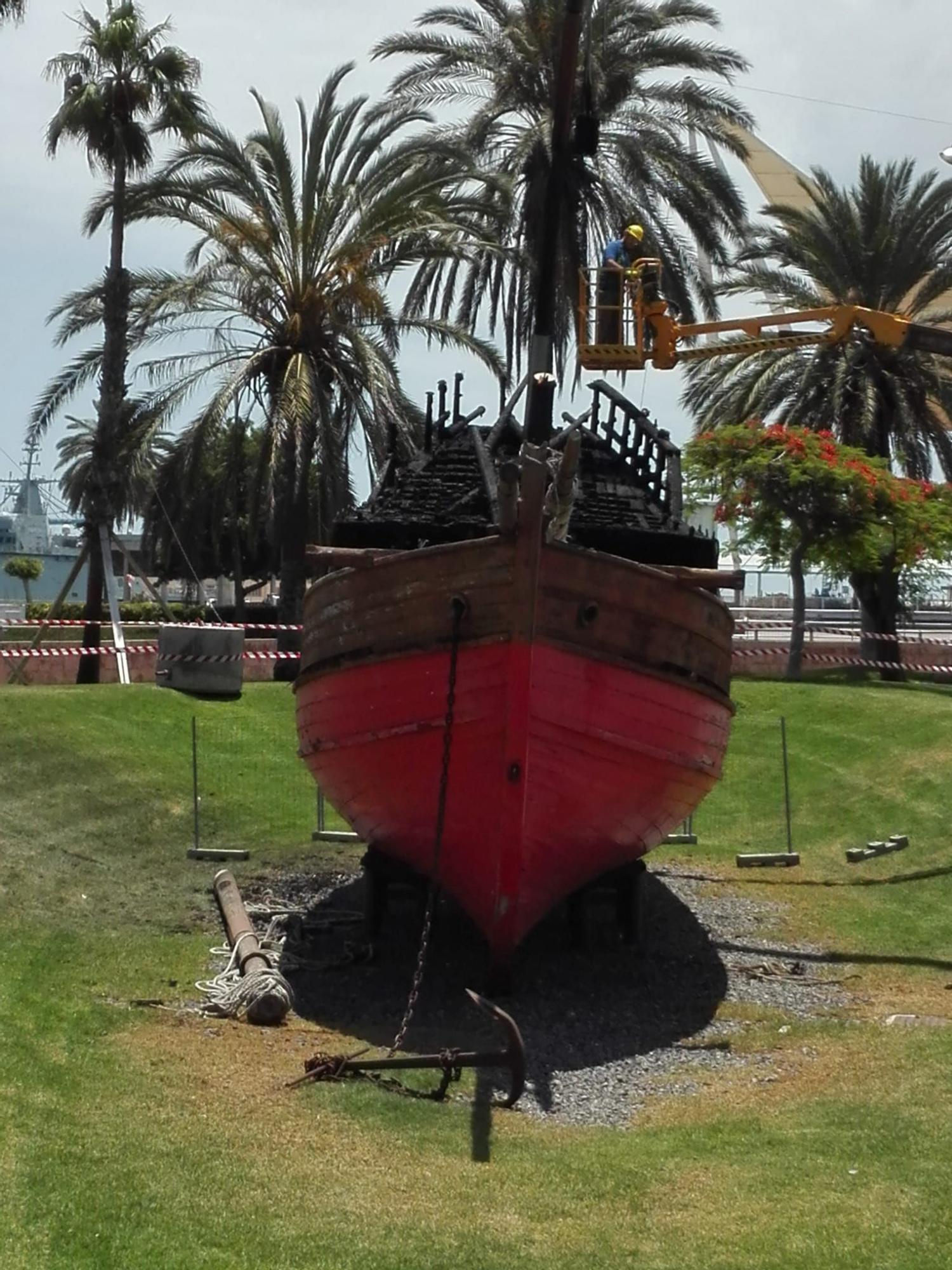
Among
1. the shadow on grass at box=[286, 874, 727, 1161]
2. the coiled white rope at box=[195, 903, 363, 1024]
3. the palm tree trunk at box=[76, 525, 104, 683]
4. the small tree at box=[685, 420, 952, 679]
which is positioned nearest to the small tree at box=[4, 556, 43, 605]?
the palm tree trunk at box=[76, 525, 104, 683]

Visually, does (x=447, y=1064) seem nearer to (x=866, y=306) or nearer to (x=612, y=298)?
(x=612, y=298)

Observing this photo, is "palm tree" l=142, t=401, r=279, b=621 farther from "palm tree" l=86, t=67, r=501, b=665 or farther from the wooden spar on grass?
the wooden spar on grass

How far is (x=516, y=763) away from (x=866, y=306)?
20.0 m

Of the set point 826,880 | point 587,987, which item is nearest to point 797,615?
point 826,880

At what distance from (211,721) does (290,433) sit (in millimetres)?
4770

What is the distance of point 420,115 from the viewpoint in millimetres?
23000

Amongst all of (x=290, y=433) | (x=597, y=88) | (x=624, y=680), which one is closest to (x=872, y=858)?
(x=624, y=680)

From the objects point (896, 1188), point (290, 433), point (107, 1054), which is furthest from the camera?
point (290, 433)

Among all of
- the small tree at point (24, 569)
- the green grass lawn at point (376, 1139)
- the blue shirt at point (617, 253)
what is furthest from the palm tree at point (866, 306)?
the small tree at point (24, 569)

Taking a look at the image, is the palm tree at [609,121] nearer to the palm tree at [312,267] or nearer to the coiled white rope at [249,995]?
the palm tree at [312,267]

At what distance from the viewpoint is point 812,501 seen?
80.0 ft

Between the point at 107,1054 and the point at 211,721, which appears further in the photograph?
the point at 211,721

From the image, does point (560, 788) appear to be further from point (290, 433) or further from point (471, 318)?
point (471, 318)

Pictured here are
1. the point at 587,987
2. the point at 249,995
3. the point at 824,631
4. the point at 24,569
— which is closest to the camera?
the point at 249,995
